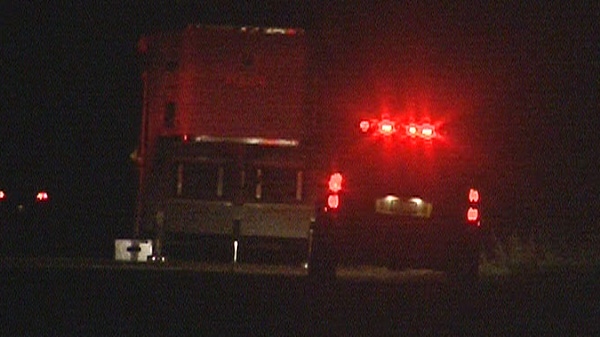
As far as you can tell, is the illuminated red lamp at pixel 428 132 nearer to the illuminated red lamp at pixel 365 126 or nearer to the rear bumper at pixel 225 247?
the illuminated red lamp at pixel 365 126

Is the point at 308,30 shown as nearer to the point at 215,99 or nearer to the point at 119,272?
the point at 215,99

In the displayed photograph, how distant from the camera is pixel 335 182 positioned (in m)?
18.2

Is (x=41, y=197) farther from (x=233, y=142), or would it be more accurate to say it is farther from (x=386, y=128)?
(x=386, y=128)

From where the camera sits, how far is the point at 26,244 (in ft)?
96.1

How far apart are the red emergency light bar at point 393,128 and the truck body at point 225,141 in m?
6.70

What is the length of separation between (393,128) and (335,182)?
1.14 metres

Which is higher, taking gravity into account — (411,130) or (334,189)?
(411,130)

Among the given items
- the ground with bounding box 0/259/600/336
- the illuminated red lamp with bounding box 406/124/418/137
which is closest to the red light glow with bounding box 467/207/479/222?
the ground with bounding box 0/259/600/336

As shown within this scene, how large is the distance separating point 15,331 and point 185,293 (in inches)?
209

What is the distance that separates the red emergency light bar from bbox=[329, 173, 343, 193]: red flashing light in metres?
0.73

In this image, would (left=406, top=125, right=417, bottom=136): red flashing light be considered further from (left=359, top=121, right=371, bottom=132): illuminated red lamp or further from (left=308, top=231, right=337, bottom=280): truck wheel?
(left=308, top=231, right=337, bottom=280): truck wheel

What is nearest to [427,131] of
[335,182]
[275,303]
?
[335,182]

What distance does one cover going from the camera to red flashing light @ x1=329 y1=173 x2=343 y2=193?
59.7 feet

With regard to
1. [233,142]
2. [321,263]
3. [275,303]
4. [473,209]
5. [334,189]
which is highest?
[233,142]
